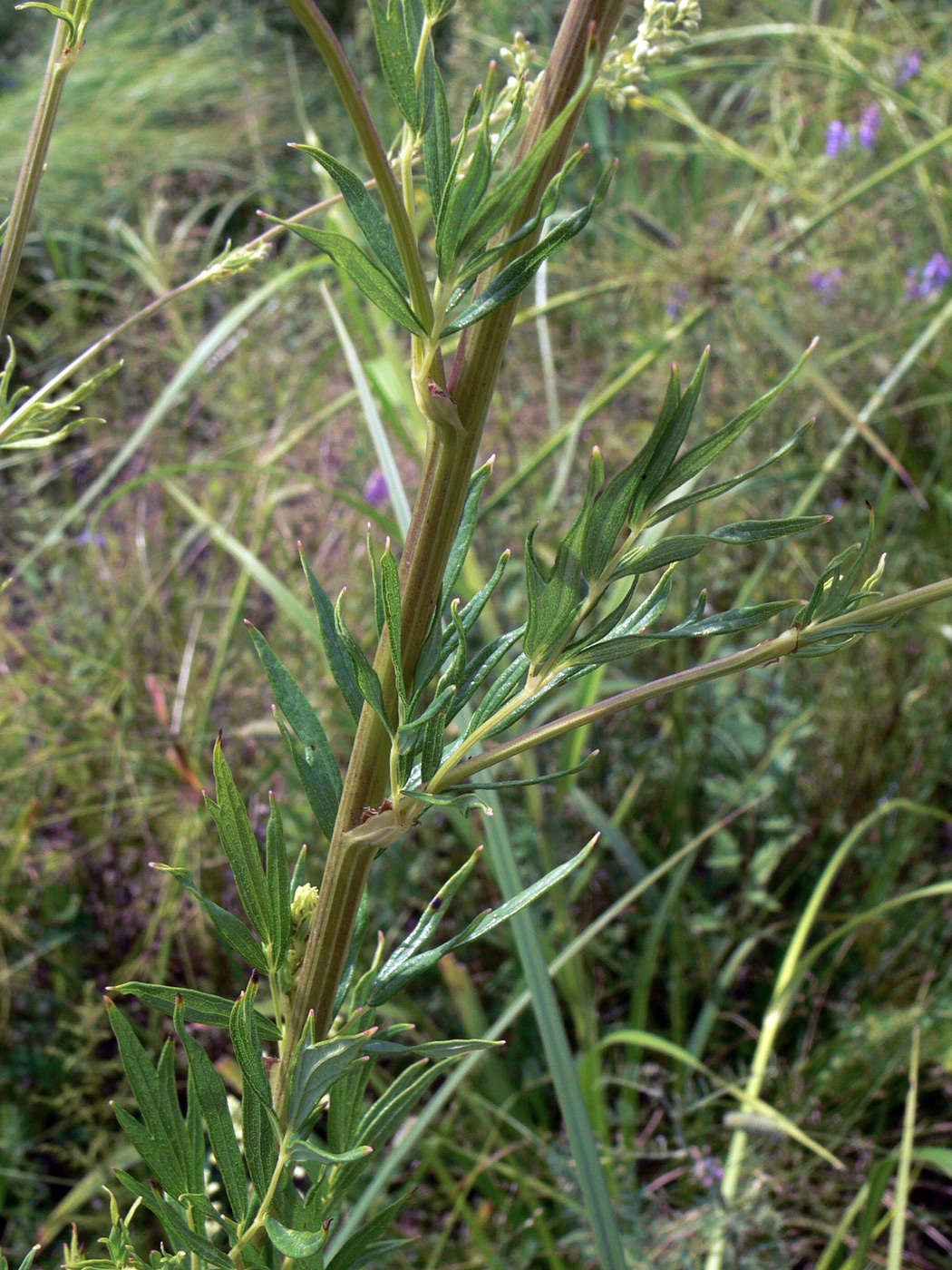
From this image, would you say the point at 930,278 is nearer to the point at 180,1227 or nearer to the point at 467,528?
the point at 467,528

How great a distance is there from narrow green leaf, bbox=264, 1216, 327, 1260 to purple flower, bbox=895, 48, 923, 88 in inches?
77.8

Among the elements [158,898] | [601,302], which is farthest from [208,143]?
[158,898]

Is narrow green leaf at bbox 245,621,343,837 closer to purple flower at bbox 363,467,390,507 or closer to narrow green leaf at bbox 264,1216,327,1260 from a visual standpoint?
narrow green leaf at bbox 264,1216,327,1260

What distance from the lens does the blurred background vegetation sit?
0.87 meters

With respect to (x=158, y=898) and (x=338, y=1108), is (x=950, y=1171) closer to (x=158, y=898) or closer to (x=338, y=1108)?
(x=338, y=1108)

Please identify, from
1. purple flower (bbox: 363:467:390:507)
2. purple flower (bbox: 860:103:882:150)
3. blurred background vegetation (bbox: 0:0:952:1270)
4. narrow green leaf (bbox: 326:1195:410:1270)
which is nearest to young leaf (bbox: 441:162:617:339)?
narrow green leaf (bbox: 326:1195:410:1270)

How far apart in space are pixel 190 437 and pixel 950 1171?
5.27 feet

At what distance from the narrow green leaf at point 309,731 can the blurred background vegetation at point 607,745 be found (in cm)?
49

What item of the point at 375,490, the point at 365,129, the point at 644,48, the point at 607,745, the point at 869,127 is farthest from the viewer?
the point at 869,127

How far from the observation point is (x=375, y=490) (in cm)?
135

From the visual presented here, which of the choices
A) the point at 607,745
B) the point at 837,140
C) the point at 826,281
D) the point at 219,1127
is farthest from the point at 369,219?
the point at 837,140

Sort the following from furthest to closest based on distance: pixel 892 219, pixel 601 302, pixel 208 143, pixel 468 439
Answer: pixel 208 143, pixel 601 302, pixel 892 219, pixel 468 439

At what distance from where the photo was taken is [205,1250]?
0.25 metres

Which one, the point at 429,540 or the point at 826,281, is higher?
the point at 429,540
